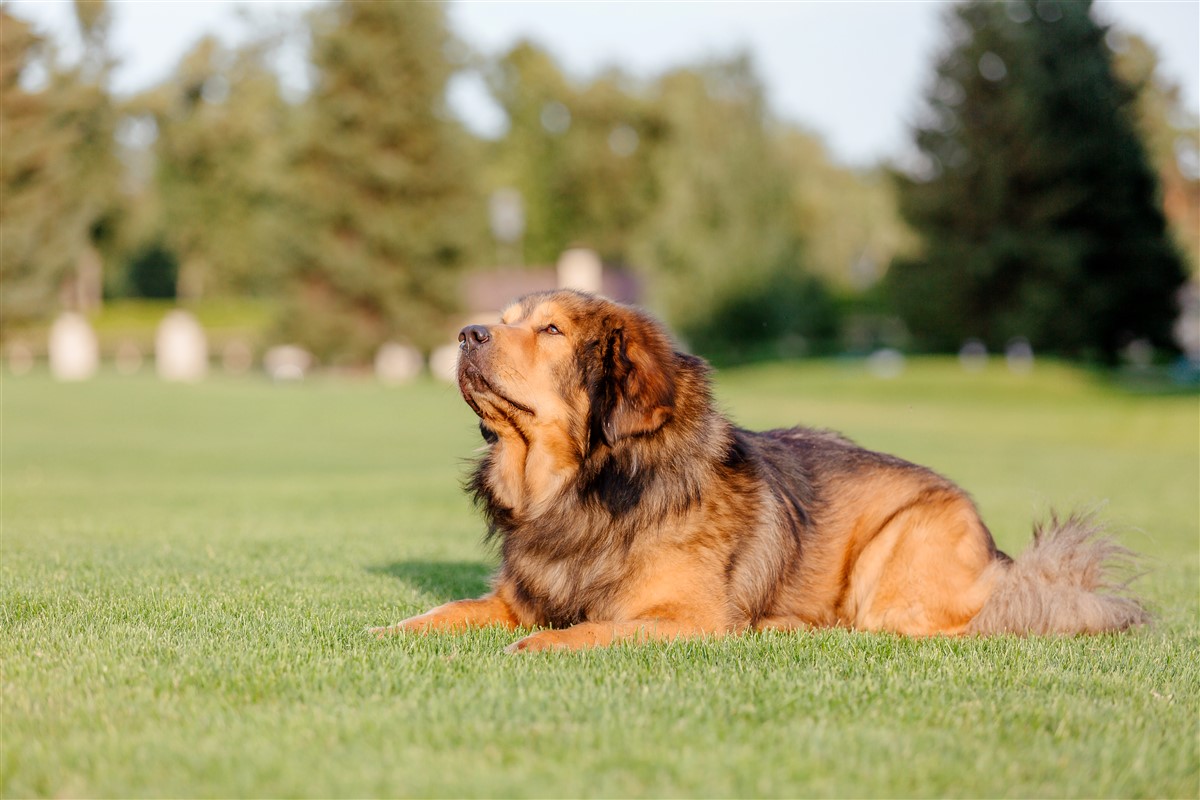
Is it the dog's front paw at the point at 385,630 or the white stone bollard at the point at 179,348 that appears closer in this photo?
the dog's front paw at the point at 385,630

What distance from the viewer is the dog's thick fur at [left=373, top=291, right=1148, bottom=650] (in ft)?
17.1

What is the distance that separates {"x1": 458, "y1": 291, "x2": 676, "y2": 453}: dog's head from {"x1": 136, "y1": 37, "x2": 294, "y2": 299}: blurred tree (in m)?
48.6

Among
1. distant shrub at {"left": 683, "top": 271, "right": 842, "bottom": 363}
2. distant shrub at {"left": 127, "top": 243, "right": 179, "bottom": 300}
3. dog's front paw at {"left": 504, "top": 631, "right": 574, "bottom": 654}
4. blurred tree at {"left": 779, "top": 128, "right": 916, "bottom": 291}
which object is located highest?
blurred tree at {"left": 779, "top": 128, "right": 916, "bottom": 291}

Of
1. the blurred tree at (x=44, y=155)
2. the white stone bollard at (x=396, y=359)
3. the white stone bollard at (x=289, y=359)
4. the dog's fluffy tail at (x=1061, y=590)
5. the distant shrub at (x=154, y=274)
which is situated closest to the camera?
the dog's fluffy tail at (x=1061, y=590)

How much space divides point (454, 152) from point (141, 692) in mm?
51092

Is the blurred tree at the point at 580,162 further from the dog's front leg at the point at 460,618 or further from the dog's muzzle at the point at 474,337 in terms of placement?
the dog's front leg at the point at 460,618

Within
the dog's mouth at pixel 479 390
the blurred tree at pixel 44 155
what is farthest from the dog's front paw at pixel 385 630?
the blurred tree at pixel 44 155

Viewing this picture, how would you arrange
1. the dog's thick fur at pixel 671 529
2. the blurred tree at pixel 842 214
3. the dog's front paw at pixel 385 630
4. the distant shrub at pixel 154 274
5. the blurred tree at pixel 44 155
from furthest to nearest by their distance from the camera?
the distant shrub at pixel 154 274
the blurred tree at pixel 842 214
the blurred tree at pixel 44 155
the dog's thick fur at pixel 671 529
the dog's front paw at pixel 385 630

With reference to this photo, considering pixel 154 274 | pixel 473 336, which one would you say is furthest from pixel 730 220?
pixel 154 274

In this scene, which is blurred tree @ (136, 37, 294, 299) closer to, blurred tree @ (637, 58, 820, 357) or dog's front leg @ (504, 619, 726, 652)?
blurred tree @ (637, 58, 820, 357)

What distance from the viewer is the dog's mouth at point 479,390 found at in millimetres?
5242

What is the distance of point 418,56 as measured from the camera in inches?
2051

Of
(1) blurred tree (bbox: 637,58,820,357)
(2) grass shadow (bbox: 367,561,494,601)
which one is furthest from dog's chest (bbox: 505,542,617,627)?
Answer: (1) blurred tree (bbox: 637,58,820,357)

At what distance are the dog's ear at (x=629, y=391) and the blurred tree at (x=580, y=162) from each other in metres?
65.4
